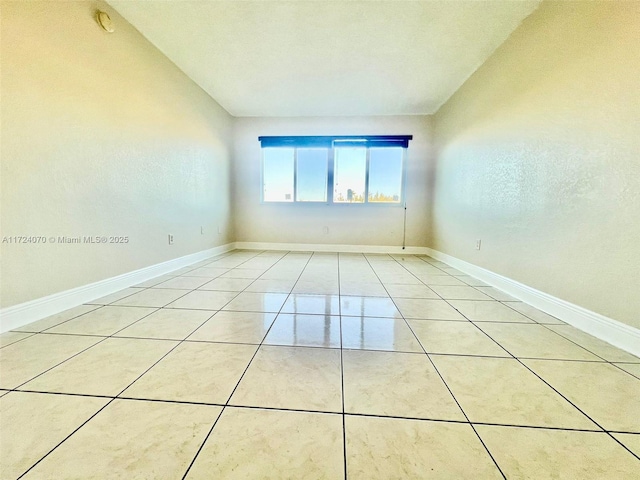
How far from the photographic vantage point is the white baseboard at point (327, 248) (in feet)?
15.2

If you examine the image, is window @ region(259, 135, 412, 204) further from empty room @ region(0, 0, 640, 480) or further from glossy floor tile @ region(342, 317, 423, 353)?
glossy floor tile @ region(342, 317, 423, 353)

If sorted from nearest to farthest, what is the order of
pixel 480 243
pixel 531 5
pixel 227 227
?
pixel 531 5 < pixel 480 243 < pixel 227 227

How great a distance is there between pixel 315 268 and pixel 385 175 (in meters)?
2.41

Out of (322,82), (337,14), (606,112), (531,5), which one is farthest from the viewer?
(322,82)

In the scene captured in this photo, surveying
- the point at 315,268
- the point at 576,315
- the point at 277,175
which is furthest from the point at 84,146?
the point at 576,315

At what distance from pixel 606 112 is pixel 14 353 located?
341cm

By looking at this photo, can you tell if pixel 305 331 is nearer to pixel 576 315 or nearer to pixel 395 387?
pixel 395 387

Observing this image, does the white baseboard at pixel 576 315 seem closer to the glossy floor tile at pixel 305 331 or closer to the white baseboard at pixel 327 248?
the glossy floor tile at pixel 305 331

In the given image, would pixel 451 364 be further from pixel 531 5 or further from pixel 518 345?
pixel 531 5

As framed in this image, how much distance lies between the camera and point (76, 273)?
189cm

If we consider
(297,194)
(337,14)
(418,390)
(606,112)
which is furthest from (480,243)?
(297,194)

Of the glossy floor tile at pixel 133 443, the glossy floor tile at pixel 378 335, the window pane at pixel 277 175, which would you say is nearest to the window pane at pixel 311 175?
the window pane at pixel 277 175

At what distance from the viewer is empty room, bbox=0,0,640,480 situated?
2.64 ft

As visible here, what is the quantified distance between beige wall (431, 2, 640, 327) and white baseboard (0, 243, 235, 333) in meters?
3.43
